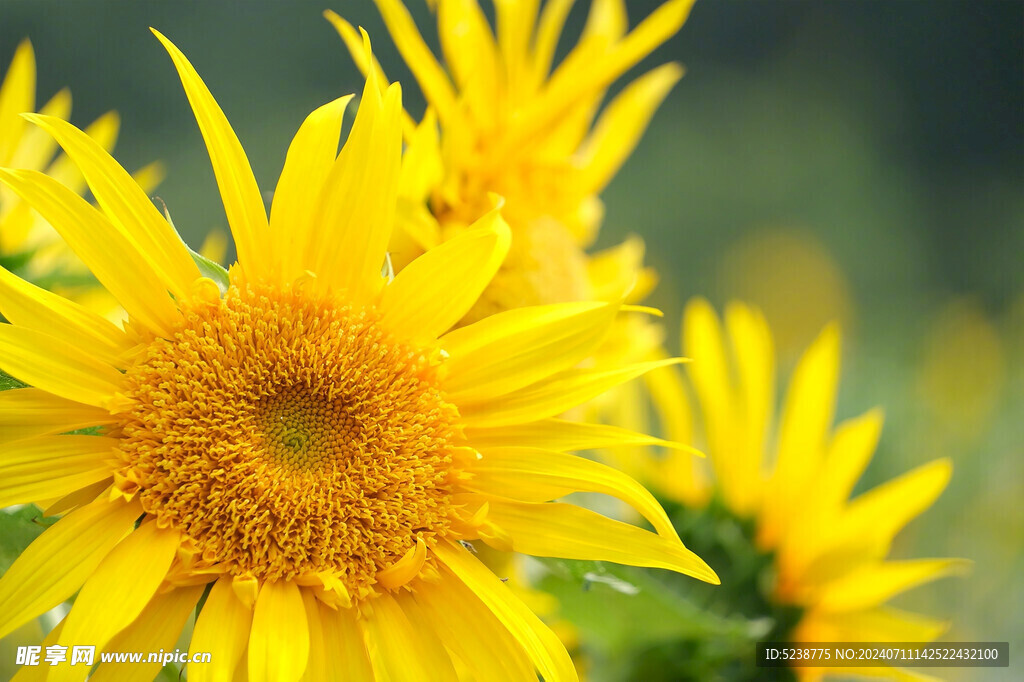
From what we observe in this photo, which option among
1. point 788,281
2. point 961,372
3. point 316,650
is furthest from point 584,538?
point 788,281

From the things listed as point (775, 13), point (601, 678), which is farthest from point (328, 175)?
point (775, 13)

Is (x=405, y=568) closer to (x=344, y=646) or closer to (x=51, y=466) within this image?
(x=344, y=646)

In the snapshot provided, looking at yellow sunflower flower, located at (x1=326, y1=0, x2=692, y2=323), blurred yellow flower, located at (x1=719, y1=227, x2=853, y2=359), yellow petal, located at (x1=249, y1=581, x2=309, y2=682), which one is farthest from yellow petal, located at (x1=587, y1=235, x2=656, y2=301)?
blurred yellow flower, located at (x1=719, y1=227, x2=853, y2=359)

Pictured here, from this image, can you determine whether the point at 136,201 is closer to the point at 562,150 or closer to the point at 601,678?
the point at 562,150

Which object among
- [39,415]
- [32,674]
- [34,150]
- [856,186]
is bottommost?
[32,674]

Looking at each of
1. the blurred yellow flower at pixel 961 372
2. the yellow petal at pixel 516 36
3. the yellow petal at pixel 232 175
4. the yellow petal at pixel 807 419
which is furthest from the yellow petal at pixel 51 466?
the blurred yellow flower at pixel 961 372

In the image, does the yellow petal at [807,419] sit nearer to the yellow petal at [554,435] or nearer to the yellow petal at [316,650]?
A: the yellow petal at [554,435]
